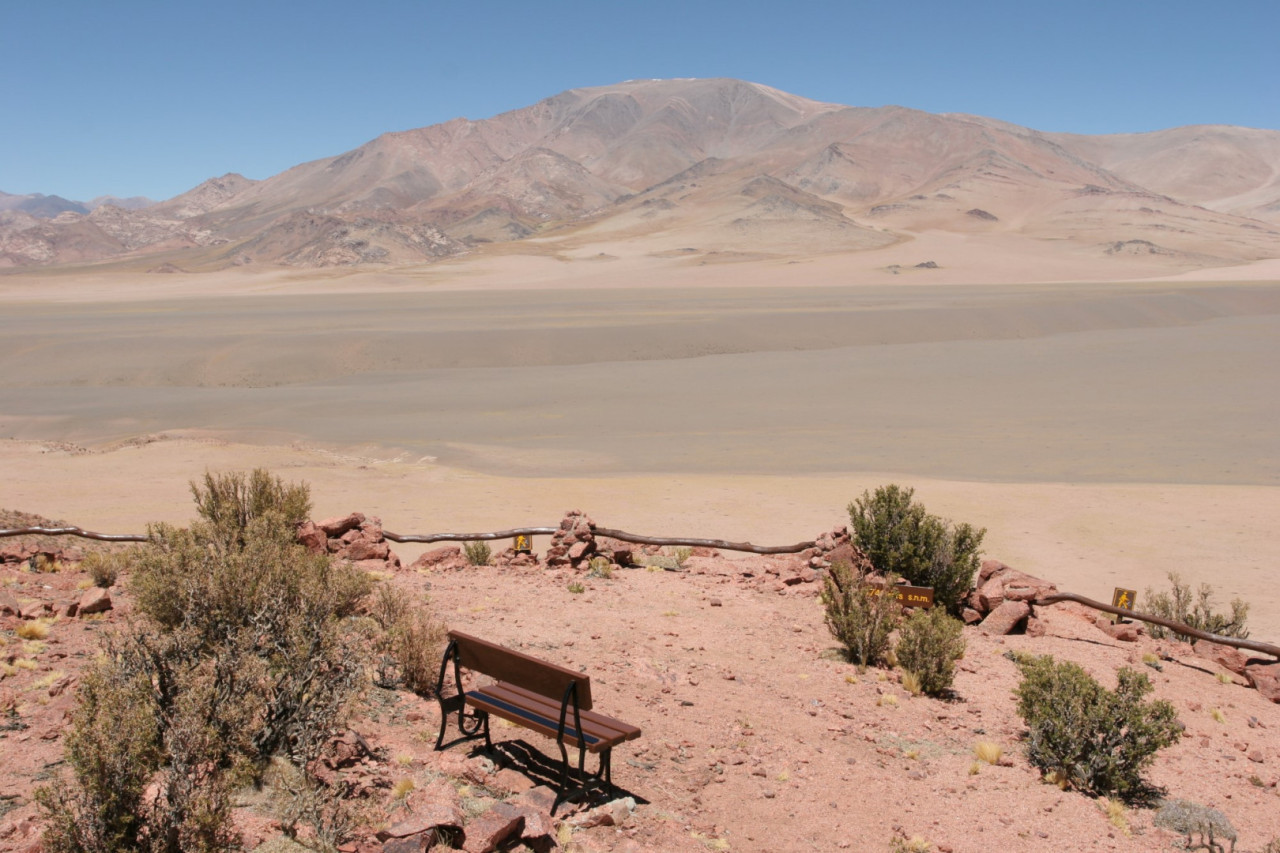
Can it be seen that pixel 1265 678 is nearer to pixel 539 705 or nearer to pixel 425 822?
pixel 539 705

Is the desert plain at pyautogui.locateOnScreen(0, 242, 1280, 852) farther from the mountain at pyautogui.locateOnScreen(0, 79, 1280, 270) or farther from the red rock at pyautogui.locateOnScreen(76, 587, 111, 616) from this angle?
the mountain at pyautogui.locateOnScreen(0, 79, 1280, 270)

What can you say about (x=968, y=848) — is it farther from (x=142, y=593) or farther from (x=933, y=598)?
(x=142, y=593)

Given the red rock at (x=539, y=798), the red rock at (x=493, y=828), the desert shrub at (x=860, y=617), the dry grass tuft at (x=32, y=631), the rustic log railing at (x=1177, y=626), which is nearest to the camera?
the red rock at (x=493, y=828)

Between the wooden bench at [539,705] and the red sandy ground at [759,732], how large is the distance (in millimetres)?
216

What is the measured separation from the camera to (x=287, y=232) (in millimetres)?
131375

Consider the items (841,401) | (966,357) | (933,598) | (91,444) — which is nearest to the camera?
(933,598)

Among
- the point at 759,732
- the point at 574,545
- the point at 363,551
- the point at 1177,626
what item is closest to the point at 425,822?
the point at 759,732

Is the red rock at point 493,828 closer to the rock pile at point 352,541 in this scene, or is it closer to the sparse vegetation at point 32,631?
the sparse vegetation at point 32,631

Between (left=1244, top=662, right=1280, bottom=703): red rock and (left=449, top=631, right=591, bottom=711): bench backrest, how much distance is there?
5.69 metres

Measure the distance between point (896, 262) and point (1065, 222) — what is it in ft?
121

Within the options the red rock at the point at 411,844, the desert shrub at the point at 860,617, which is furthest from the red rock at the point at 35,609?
the desert shrub at the point at 860,617

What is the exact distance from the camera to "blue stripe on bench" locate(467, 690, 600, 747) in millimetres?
4332

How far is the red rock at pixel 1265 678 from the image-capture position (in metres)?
7.18

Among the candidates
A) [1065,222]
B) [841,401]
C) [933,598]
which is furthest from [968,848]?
[1065,222]
